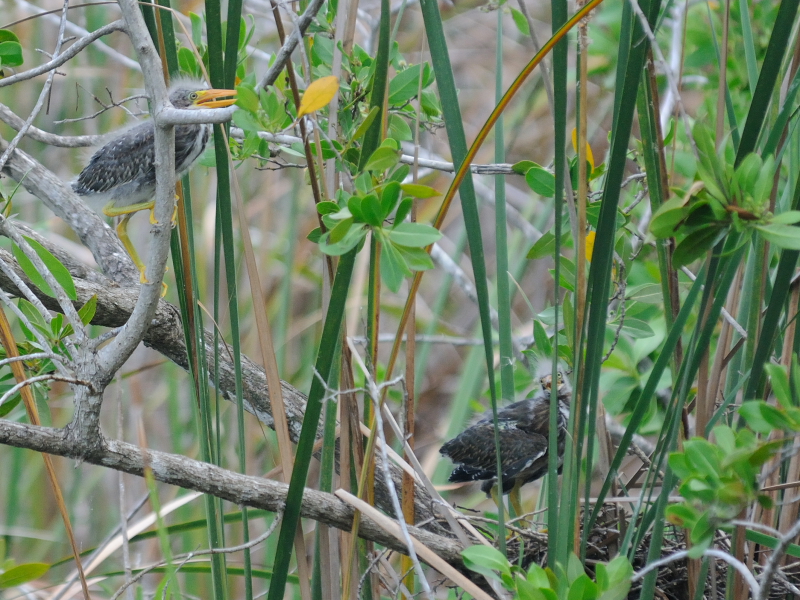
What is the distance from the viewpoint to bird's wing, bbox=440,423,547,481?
1464 millimetres

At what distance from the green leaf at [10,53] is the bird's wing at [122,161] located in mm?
513

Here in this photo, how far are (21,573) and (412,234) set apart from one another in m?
0.76

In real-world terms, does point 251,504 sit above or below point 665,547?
above

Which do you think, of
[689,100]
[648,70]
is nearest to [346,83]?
[648,70]

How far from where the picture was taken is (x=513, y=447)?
1.48m

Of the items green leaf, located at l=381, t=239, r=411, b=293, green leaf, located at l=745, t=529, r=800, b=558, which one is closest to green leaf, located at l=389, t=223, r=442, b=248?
green leaf, located at l=381, t=239, r=411, b=293

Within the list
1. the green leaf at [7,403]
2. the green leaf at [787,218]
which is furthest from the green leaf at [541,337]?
the green leaf at [7,403]

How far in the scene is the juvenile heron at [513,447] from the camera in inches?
57.9

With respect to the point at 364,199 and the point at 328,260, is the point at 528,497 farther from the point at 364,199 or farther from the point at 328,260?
the point at 364,199

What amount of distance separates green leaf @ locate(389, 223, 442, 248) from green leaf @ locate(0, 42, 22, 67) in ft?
2.54

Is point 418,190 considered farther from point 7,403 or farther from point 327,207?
point 7,403

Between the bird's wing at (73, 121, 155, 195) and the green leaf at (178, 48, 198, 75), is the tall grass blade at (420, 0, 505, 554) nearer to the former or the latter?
the green leaf at (178, 48, 198, 75)

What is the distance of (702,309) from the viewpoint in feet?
2.38

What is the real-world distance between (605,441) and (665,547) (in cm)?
20
